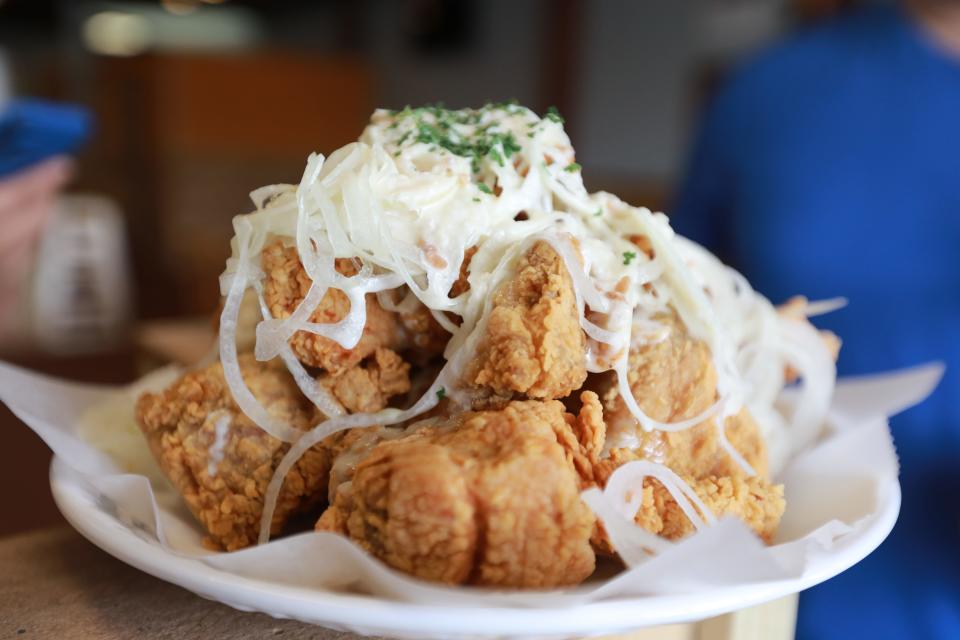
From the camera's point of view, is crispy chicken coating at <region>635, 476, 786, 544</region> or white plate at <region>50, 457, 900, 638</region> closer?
white plate at <region>50, 457, 900, 638</region>

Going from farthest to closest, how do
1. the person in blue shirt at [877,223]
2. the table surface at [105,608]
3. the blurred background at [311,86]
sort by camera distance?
the blurred background at [311,86]
the person in blue shirt at [877,223]
the table surface at [105,608]

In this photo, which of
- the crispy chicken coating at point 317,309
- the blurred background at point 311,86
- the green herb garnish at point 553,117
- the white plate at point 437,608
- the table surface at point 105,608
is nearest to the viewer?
the white plate at point 437,608

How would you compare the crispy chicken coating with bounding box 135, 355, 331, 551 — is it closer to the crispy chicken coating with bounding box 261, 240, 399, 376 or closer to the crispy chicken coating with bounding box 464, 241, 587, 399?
the crispy chicken coating with bounding box 261, 240, 399, 376

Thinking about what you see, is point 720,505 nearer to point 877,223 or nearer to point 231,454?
point 231,454

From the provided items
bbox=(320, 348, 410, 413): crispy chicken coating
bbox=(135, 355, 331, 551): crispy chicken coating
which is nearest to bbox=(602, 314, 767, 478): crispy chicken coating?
bbox=(320, 348, 410, 413): crispy chicken coating

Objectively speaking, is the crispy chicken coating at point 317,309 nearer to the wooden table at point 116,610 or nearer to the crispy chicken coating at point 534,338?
the crispy chicken coating at point 534,338

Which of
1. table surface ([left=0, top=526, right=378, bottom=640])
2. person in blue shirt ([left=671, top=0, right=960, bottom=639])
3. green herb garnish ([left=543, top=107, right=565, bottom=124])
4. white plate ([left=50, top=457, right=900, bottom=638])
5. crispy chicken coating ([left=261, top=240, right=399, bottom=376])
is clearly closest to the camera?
white plate ([left=50, top=457, right=900, bottom=638])

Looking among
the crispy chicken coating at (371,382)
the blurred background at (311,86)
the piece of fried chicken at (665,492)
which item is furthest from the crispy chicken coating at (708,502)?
the blurred background at (311,86)
